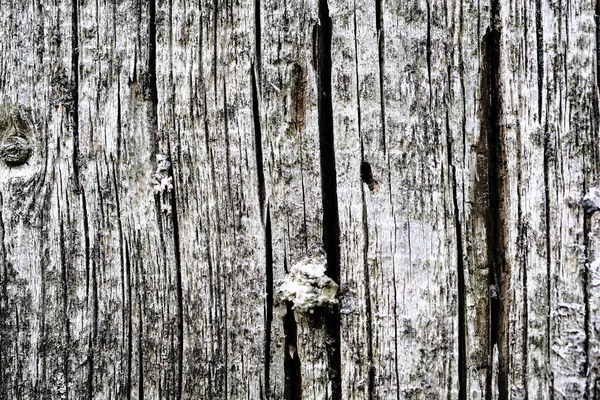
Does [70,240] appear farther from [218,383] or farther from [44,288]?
[218,383]

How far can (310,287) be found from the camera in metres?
1.75

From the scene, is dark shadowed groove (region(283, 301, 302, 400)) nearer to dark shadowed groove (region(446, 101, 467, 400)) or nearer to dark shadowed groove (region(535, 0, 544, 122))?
dark shadowed groove (region(446, 101, 467, 400))

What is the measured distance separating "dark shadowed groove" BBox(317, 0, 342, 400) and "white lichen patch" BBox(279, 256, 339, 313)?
37 millimetres

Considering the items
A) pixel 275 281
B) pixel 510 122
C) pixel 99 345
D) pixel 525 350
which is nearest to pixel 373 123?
pixel 510 122

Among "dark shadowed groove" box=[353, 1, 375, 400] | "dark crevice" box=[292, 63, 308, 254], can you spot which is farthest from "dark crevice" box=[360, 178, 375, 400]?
"dark crevice" box=[292, 63, 308, 254]

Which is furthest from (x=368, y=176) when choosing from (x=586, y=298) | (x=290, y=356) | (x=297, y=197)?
(x=586, y=298)

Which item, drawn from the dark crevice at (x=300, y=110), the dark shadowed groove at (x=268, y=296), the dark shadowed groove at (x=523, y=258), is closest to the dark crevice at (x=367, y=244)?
the dark crevice at (x=300, y=110)

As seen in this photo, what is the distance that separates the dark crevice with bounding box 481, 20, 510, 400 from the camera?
174 centimetres

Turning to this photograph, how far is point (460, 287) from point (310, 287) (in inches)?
17.8

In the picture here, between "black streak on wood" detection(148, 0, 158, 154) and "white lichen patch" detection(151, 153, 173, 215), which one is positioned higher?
"black streak on wood" detection(148, 0, 158, 154)

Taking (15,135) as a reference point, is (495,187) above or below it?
below

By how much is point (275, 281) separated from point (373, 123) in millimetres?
572

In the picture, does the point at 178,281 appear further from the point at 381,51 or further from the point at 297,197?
the point at 381,51

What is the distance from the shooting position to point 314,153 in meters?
1.78
